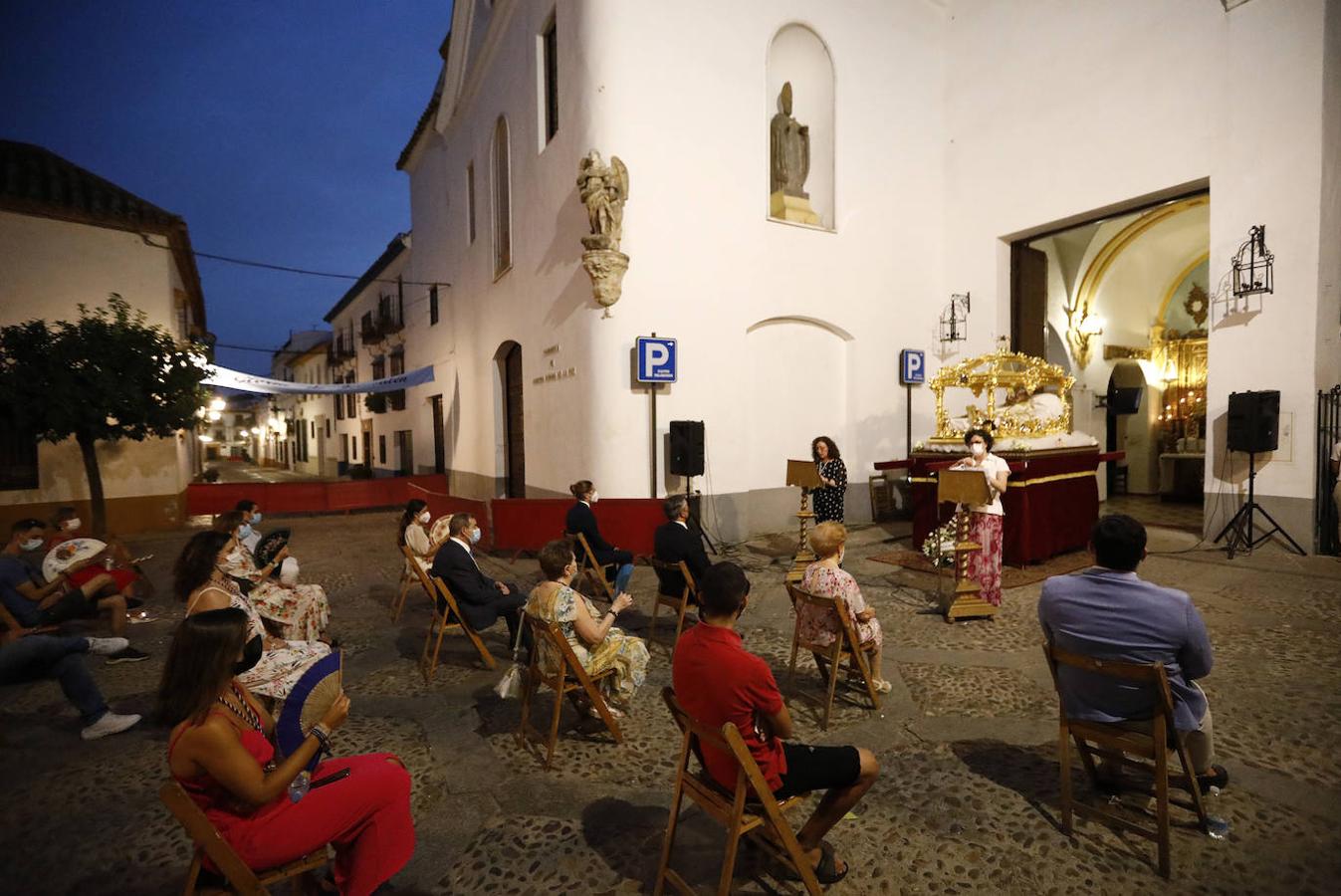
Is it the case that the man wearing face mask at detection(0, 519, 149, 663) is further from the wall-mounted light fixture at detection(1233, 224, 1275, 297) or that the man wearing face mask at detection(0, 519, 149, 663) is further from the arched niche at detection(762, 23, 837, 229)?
the wall-mounted light fixture at detection(1233, 224, 1275, 297)

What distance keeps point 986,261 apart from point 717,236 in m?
5.38

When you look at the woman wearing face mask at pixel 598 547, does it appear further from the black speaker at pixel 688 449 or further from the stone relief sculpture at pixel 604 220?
the stone relief sculpture at pixel 604 220

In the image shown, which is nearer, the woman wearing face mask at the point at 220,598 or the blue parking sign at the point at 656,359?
the woman wearing face mask at the point at 220,598

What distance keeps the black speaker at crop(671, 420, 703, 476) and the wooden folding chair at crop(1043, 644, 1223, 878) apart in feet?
19.8

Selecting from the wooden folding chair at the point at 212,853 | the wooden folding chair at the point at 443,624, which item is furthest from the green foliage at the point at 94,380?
the wooden folding chair at the point at 212,853

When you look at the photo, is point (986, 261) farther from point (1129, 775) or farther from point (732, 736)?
point (732, 736)

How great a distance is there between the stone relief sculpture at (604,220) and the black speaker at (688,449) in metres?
2.05

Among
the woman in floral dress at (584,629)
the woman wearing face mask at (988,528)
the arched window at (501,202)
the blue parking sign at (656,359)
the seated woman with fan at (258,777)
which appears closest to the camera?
the seated woman with fan at (258,777)

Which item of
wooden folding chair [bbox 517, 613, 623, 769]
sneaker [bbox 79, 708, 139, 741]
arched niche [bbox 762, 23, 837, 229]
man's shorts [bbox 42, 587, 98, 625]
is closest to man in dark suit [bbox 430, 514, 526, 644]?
wooden folding chair [bbox 517, 613, 623, 769]

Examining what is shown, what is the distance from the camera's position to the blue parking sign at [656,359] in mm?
8789

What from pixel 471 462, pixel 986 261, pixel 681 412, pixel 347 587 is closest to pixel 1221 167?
pixel 986 261

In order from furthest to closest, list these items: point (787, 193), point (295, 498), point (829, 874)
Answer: point (295, 498), point (787, 193), point (829, 874)

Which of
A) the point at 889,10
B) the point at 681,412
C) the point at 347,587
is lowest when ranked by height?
the point at 347,587

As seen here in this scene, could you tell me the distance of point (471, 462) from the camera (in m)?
15.1
